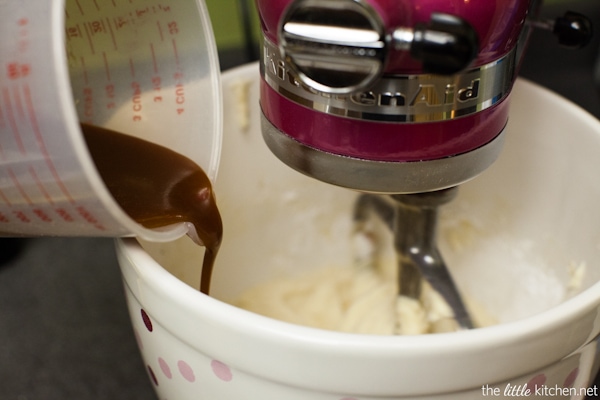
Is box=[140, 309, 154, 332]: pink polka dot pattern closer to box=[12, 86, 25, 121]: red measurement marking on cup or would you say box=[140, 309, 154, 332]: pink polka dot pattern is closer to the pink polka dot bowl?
the pink polka dot bowl

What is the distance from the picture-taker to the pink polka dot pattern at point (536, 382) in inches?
15.1

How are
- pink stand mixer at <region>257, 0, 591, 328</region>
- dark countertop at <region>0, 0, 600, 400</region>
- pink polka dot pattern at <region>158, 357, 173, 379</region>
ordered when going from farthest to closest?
dark countertop at <region>0, 0, 600, 400</region>
pink polka dot pattern at <region>158, 357, 173, 379</region>
pink stand mixer at <region>257, 0, 591, 328</region>

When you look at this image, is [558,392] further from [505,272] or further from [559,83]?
[559,83]

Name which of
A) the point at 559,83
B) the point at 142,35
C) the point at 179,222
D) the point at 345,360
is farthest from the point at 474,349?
the point at 559,83

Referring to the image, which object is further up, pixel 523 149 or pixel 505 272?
pixel 523 149

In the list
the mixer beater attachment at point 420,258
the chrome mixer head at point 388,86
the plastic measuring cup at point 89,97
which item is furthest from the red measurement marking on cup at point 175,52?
the mixer beater attachment at point 420,258

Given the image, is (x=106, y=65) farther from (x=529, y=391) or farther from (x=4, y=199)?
(x=529, y=391)

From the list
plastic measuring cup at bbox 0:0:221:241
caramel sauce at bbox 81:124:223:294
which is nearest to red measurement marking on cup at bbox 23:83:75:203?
plastic measuring cup at bbox 0:0:221:241

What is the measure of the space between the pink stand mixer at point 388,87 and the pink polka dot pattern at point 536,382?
125 millimetres

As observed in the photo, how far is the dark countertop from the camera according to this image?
56cm

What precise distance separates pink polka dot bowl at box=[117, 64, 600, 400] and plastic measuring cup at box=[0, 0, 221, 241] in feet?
0.20

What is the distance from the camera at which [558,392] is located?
1.34 ft

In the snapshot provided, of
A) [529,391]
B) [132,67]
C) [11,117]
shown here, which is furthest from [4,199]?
[529,391]

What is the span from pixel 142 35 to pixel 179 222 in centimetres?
15
